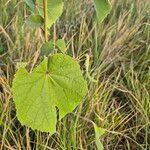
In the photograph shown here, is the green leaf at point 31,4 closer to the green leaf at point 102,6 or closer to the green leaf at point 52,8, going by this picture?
the green leaf at point 52,8

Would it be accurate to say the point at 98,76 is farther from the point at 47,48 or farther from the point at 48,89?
→ the point at 48,89

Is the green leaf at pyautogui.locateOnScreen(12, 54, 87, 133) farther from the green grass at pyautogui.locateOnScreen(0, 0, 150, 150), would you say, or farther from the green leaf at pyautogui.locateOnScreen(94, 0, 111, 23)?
the green grass at pyautogui.locateOnScreen(0, 0, 150, 150)

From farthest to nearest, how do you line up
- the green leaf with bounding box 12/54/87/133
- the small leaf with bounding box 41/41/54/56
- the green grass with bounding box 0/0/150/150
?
1. the green grass with bounding box 0/0/150/150
2. the small leaf with bounding box 41/41/54/56
3. the green leaf with bounding box 12/54/87/133

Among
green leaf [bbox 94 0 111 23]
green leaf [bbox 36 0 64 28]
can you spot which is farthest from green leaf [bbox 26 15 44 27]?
green leaf [bbox 94 0 111 23]

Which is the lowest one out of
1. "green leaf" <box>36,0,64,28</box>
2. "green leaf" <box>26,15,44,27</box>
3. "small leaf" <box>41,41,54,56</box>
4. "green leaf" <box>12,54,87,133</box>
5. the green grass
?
the green grass

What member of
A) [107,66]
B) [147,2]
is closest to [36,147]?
[107,66]

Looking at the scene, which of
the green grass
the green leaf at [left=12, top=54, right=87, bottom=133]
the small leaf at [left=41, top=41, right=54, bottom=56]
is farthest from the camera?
the green grass

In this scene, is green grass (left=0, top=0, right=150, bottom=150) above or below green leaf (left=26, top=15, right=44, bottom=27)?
below

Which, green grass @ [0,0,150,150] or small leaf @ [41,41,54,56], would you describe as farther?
green grass @ [0,0,150,150]
